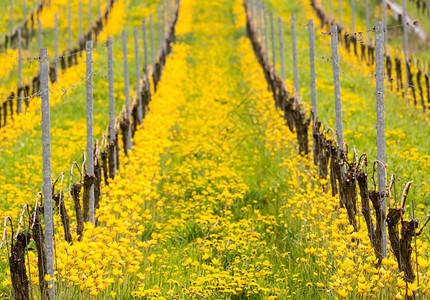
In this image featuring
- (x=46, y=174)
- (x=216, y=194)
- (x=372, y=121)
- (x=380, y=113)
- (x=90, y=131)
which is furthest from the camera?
(x=372, y=121)

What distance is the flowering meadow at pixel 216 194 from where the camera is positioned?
197 inches

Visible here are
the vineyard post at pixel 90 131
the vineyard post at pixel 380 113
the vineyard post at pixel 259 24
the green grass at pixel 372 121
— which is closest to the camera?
the vineyard post at pixel 380 113

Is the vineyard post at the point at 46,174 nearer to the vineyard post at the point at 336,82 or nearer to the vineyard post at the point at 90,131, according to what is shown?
the vineyard post at the point at 90,131

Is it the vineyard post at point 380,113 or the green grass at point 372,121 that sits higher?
the vineyard post at point 380,113

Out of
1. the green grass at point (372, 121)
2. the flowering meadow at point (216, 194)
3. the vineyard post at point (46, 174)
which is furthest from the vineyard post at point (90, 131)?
the green grass at point (372, 121)

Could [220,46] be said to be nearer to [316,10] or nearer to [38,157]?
[316,10]

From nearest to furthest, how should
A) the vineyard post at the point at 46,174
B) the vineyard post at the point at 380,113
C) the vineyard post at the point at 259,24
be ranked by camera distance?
the vineyard post at the point at 46,174, the vineyard post at the point at 380,113, the vineyard post at the point at 259,24

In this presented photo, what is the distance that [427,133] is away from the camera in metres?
10.4

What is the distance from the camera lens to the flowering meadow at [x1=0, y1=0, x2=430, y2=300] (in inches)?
197

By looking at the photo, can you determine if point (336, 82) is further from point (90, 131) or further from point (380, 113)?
point (90, 131)

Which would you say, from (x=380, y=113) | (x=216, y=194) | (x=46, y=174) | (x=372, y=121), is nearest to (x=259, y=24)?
(x=372, y=121)

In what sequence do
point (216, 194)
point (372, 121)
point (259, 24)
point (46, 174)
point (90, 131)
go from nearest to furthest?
point (46, 174) → point (90, 131) → point (216, 194) → point (372, 121) → point (259, 24)

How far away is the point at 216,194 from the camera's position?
8.76 metres

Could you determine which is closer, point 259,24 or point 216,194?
point 216,194
